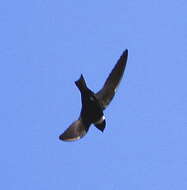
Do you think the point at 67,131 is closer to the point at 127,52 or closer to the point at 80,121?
the point at 80,121

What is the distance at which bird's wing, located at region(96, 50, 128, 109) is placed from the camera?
2512cm

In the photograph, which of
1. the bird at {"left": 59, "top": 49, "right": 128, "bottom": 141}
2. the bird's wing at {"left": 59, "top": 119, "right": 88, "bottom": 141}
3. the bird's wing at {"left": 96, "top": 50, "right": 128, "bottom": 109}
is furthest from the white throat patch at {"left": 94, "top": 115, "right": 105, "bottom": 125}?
the bird's wing at {"left": 96, "top": 50, "right": 128, "bottom": 109}

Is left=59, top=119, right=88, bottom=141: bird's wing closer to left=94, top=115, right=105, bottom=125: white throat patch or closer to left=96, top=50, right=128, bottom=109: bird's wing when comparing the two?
left=94, top=115, right=105, bottom=125: white throat patch

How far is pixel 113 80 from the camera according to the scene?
83.3 ft

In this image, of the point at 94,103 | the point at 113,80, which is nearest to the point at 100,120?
the point at 94,103

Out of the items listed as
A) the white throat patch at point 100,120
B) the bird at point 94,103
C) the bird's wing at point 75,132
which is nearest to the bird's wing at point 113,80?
the bird at point 94,103

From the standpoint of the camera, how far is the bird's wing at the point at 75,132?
79.5ft

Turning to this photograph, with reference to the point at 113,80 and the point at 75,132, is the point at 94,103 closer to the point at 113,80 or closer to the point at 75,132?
the point at 75,132

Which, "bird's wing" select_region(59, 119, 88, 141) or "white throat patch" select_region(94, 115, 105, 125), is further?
"white throat patch" select_region(94, 115, 105, 125)

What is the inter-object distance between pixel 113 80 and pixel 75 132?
6.88 feet

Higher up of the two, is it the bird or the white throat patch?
the bird

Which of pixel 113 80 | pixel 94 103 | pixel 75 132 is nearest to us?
pixel 94 103

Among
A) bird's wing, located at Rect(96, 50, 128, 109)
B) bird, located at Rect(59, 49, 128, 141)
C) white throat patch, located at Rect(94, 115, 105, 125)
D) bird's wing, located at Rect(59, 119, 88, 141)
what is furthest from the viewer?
bird's wing, located at Rect(96, 50, 128, 109)

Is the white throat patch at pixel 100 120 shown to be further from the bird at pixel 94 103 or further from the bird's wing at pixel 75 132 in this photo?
the bird's wing at pixel 75 132
